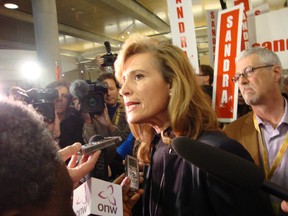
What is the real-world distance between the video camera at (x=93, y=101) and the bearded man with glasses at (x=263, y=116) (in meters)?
0.75

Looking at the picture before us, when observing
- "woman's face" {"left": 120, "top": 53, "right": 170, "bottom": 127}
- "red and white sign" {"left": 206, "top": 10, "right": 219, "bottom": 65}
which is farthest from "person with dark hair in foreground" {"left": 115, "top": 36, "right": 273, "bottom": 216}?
"red and white sign" {"left": 206, "top": 10, "right": 219, "bottom": 65}

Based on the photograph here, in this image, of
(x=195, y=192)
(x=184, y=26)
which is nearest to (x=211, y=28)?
(x=184, y=26)

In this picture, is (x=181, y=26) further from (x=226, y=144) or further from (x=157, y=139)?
(x=226, y=144)

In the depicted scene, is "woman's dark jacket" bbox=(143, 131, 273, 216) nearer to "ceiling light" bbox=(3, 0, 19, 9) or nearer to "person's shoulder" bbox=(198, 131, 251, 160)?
"person's shoulder" bbox=(198, 131, 251, 160)

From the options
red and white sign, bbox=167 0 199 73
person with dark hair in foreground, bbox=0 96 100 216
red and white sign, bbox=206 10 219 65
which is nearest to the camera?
person with dark hair in foreground, bbox=0 96 100 216

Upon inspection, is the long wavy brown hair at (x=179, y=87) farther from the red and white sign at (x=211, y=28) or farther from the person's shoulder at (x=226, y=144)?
the red and white sign at (x=211, y=28)

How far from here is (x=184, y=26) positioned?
2.30m

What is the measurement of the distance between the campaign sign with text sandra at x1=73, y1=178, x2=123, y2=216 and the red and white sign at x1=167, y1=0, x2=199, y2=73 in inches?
61.9

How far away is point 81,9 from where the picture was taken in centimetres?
640

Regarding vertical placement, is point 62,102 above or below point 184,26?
below

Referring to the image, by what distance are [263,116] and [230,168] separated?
1.33 m

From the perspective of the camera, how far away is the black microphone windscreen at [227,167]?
1.40 feet

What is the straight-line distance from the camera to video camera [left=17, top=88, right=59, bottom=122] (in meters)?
1.49

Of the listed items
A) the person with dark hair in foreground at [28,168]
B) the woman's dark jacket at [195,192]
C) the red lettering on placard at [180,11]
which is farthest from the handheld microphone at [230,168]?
the red lettering on placard at [180,11]
